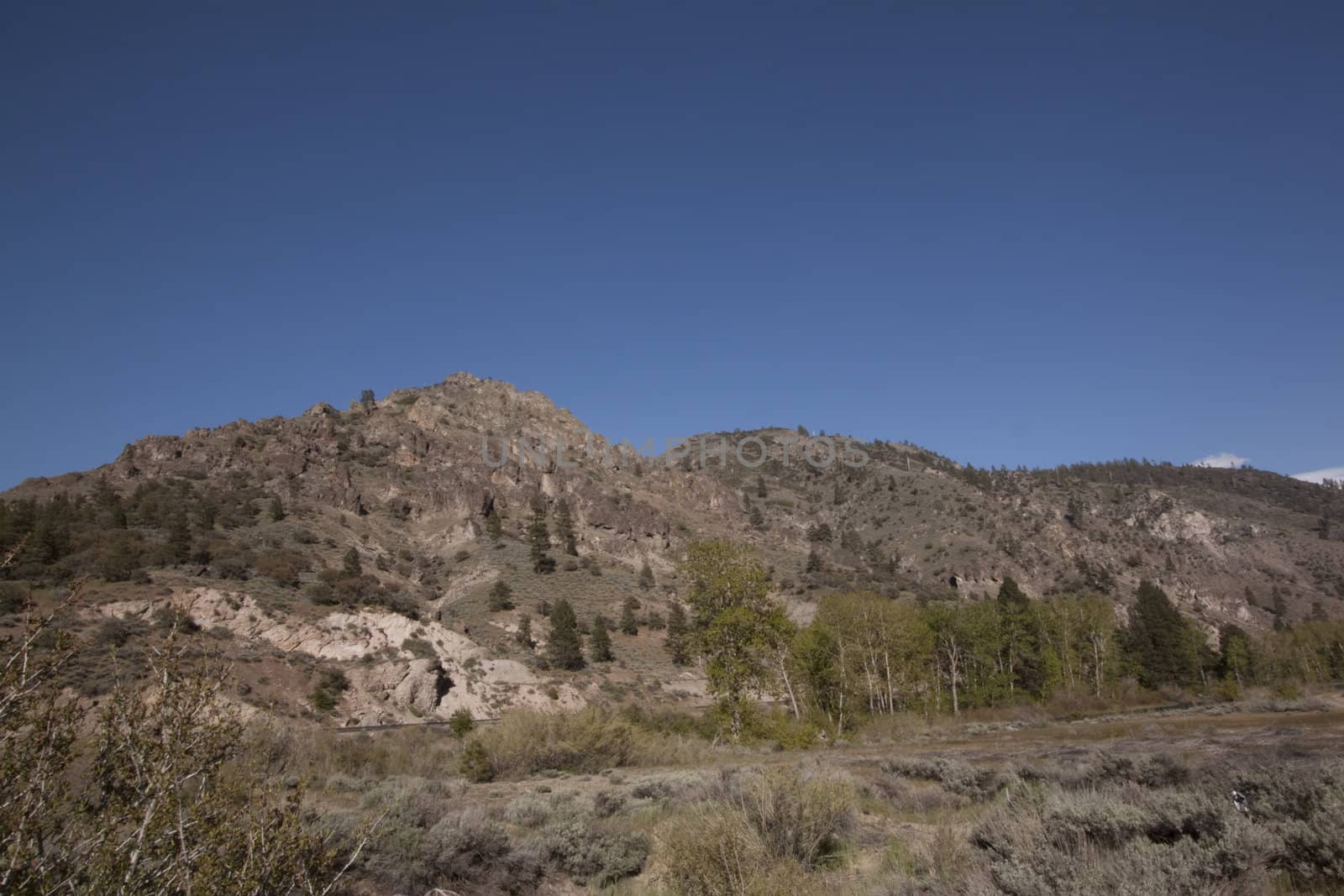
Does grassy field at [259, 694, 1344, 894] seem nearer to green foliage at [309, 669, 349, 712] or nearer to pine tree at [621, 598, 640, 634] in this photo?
green foliage at [309, 669, 349, 712]

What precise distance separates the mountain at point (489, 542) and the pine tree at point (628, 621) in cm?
72

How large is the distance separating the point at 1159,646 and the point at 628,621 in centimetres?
5123

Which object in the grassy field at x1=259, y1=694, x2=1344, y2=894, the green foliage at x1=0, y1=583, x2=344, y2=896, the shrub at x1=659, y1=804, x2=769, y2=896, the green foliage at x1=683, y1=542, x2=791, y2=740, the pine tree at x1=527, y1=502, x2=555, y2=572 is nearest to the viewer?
the green foliage at x1=0, y1=583, x2=344, y2=896

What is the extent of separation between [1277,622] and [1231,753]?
12687 centimetres

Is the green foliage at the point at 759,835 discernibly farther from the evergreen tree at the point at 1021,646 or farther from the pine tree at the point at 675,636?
the evergreen tree at the point at 1021,646

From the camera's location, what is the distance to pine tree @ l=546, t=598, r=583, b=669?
5412cm

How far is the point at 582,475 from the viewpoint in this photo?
114 m

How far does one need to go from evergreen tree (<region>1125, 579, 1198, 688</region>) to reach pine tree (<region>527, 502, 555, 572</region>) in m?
62.3

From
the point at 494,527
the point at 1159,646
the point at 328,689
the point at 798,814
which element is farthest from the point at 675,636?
the point at 798,814

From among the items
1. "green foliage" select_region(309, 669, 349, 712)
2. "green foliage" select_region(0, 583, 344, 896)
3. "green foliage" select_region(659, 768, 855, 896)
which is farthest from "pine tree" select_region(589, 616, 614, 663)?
"green foliage" select_region(0, 583, 344, 896)

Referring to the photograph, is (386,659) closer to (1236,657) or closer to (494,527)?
(494,527)

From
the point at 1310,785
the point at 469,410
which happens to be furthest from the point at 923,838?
Answer: the point at 469,410

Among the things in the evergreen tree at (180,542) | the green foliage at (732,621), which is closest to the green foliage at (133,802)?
the green foliage at (732,621)

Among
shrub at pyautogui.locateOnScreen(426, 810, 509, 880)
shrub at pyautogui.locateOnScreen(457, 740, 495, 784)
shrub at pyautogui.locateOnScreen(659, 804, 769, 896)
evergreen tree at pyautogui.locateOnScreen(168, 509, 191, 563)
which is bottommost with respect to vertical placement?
shrub at pyautogui.locateOnScreen(457, 740, 495, 784)
